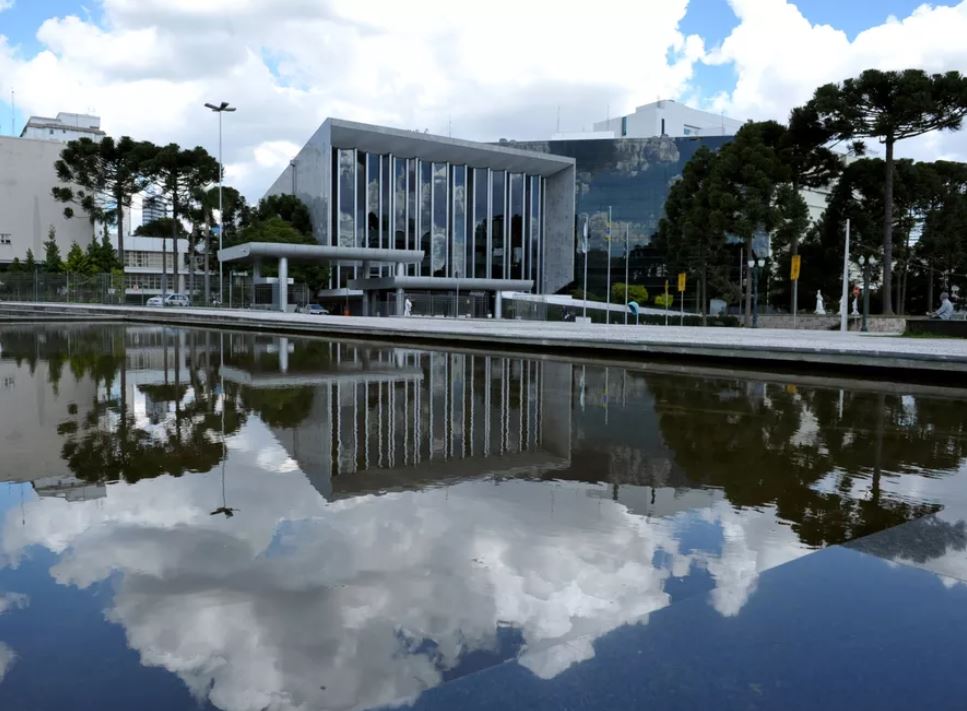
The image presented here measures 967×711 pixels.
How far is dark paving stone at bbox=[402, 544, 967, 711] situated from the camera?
2.24m

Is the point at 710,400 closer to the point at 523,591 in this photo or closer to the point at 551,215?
the point at 523,591

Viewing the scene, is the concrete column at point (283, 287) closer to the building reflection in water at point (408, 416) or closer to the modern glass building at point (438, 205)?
the modern glass building at point (438, 205)

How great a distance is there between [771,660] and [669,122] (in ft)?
363

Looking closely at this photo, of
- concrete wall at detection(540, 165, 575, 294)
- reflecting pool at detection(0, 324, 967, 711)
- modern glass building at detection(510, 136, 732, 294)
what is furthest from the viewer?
modern glass building at detection(510, 136, 732, 294)

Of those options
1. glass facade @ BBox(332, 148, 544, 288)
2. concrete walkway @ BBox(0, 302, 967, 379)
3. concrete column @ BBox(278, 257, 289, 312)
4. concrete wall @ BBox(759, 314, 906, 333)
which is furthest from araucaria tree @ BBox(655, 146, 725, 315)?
concrete column @ BBox(278, 257, 289, 312)

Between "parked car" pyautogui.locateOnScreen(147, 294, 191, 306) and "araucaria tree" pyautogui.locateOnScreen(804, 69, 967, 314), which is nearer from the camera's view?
"araucaria tree" pyautogui.locateOnScreen(804, 69, 967, 314)

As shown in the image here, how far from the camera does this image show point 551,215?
81625mm

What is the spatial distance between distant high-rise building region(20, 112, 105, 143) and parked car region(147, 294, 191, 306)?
6391cm

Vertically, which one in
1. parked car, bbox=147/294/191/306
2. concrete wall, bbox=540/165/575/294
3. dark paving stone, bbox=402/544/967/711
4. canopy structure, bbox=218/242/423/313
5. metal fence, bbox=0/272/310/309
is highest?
concrete wall, bbox=540/165/575/294

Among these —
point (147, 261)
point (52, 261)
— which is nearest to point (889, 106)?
point (52, 261)

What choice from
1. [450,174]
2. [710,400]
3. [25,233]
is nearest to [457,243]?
[450,174]

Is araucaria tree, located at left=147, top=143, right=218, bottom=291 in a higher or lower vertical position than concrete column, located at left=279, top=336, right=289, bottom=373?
higher

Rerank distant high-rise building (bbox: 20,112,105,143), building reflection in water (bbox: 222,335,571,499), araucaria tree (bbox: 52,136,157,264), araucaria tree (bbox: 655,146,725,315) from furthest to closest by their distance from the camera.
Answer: distant high-rise building (bbox: 20,112,105,143) < araucaria tree (bbox: 52,136,157,264) < araucaria tree (bbox: 655,146,725,315) < building reflection in water (bbox: 222,335,571,499)

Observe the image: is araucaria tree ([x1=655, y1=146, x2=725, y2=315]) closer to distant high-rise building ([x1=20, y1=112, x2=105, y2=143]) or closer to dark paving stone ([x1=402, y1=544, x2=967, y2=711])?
dark paving stone ([x1=402, y1=544, x2=967, y2=711])
